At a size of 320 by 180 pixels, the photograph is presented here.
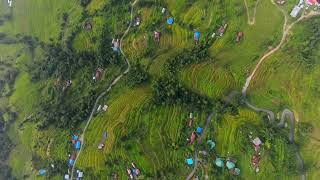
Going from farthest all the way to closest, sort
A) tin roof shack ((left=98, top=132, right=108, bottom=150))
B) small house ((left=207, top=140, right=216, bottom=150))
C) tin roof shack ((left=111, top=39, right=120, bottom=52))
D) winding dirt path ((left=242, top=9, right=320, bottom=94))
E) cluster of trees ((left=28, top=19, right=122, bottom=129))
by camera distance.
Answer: tin roof shack ((left=111, top=39, right=120, bottom=52)) → cluster of trees ((left=28, top=19, right=122, bottom=129)) → tin roof shack ((left=98, top=132, right=108, bottom=150)) → winding dirt path ((left=242, top=9, right=320, bottom=94)) → small house ((left=207, top=140, right=216, bottom=150))

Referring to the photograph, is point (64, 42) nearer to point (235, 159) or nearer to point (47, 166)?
point (47, 166)

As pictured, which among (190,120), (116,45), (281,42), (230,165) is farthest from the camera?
(116,45)

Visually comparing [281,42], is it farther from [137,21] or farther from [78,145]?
[78,145]

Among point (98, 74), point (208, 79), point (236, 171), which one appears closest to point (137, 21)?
point (98, 74)

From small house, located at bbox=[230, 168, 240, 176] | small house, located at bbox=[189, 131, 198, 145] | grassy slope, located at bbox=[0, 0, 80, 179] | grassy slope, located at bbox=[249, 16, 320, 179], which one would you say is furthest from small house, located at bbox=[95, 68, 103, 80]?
small house, located at bbox=[230, 168, 240, 176]

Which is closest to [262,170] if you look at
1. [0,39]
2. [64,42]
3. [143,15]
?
[143,15]

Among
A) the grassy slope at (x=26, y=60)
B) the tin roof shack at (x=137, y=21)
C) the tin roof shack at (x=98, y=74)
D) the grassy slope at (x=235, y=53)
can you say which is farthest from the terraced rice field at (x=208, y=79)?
the grassy slope at (x=26, y=60)

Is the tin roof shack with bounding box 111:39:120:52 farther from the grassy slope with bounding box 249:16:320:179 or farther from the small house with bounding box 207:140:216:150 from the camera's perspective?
the grassy slope with bounding box 249:16:320:179

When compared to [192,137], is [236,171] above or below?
below
